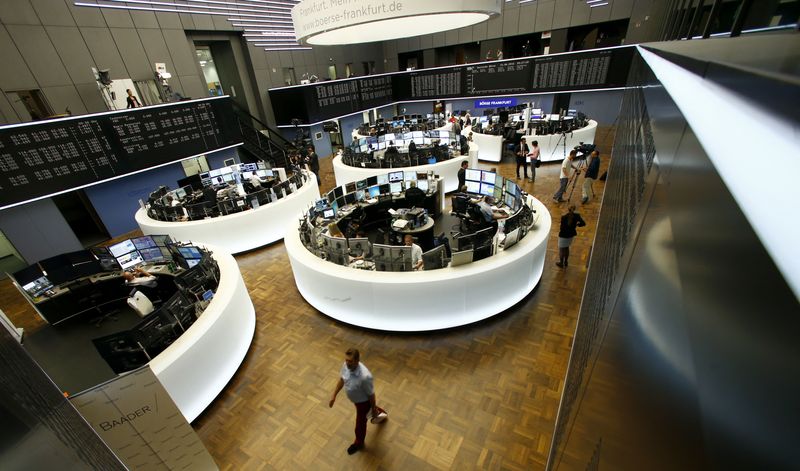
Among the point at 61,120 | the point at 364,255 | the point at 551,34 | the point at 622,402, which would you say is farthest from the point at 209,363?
the point at 551,34

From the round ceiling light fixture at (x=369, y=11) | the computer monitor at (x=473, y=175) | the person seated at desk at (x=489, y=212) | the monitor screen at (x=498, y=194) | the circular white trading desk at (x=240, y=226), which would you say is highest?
the round ceiling light fixture at (x=369, y=11)

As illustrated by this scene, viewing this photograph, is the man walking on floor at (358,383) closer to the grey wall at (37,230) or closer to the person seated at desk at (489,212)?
the person seated at desk at (489,212)

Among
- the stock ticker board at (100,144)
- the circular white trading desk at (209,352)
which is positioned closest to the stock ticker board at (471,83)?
the stock ticker board at (100,144)

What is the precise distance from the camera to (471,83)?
50.5 ft

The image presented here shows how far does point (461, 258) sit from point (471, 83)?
42.6 ft

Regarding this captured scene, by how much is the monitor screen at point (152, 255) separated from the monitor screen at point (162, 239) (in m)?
0.15

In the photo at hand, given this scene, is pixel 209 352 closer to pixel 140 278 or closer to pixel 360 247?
pixel 360 247

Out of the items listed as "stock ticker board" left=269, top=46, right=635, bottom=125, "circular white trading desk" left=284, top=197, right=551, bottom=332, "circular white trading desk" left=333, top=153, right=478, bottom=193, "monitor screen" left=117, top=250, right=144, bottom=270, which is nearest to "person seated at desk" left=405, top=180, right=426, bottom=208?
"circular white trading desk" left=333, top=153, right=478, bottom=193

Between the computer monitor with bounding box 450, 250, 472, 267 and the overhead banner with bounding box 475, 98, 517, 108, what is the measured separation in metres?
12.5

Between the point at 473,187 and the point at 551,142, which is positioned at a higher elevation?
the point at 473,187

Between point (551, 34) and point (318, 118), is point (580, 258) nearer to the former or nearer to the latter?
point (318, 118)

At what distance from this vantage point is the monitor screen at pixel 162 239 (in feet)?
19.1

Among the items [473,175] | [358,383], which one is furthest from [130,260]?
[473,175]

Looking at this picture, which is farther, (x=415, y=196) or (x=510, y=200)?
(x=415, y=196)
